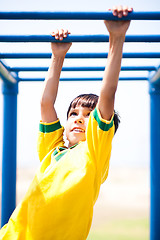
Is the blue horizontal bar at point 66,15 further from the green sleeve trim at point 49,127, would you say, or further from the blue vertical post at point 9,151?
the blue vertical post at point 9,151

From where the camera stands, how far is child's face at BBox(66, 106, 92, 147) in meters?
1.42

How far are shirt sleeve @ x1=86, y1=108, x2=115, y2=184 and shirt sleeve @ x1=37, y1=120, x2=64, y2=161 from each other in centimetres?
30


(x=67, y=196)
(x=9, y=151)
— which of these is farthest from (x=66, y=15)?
(x=9, y=151)

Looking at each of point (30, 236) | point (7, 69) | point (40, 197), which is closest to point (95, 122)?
point (40, 197)

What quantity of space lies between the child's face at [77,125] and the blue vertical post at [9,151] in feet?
2.20

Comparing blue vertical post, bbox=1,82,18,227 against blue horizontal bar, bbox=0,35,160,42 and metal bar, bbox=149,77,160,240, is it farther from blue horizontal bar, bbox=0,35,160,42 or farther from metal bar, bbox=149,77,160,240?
metal bar, bbox=149,77,160,240

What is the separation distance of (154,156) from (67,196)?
37.9 inches

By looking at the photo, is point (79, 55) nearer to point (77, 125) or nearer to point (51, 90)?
point (51, 90)

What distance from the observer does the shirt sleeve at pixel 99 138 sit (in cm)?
123

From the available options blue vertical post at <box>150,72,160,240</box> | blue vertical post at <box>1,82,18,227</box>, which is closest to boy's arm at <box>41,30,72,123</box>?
blue vertical post at <box>1,82,18,227</box>

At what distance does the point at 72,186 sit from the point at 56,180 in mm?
79

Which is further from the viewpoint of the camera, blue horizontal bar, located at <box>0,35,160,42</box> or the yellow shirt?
blue horizontal bar, located at <box>0,35,160,42</box>

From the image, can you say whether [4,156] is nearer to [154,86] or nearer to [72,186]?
[72,186]

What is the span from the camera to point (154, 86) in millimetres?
2055
